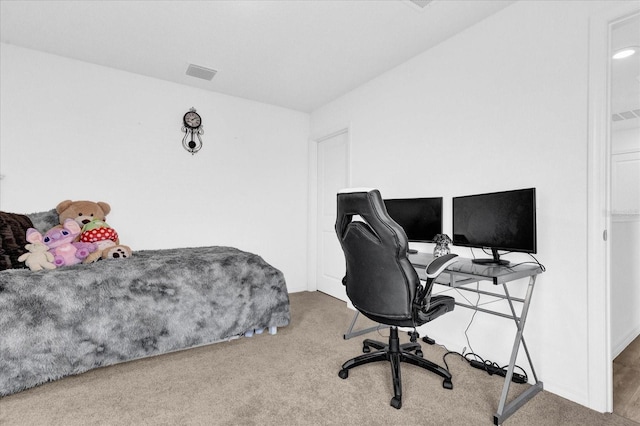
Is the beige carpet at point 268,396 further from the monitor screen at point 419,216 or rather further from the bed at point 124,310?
the monitor screen at point 419,216

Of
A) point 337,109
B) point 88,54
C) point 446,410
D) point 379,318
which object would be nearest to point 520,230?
point 379,318

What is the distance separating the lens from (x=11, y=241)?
2215 millimetres

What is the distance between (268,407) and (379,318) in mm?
786

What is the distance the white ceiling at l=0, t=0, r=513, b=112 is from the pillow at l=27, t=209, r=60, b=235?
1502 mm

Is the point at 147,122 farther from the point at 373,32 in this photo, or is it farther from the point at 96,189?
the point at 373,32

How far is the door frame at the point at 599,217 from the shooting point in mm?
1687

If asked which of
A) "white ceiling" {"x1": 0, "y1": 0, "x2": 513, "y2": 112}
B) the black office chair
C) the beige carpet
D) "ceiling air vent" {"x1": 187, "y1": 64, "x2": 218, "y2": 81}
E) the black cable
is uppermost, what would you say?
"white ceiling" {"x1": 0, "y1": 0, "x2": 513, "y2": 112}

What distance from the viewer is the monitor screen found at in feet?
8.06

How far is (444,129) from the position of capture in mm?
2578

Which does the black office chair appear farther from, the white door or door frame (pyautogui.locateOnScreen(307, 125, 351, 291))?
door frame (pyautogui.locateOnScreen(307, 125, 351, 291))

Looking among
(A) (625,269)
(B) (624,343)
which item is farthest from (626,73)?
(B) (624,343)

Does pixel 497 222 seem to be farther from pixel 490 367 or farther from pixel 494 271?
pixel 490 367

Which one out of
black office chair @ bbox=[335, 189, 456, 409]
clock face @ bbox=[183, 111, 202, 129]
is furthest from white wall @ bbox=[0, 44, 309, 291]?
black office chair @ bbox=[335, 189, 456, 409]

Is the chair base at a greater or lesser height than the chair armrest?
lesser
